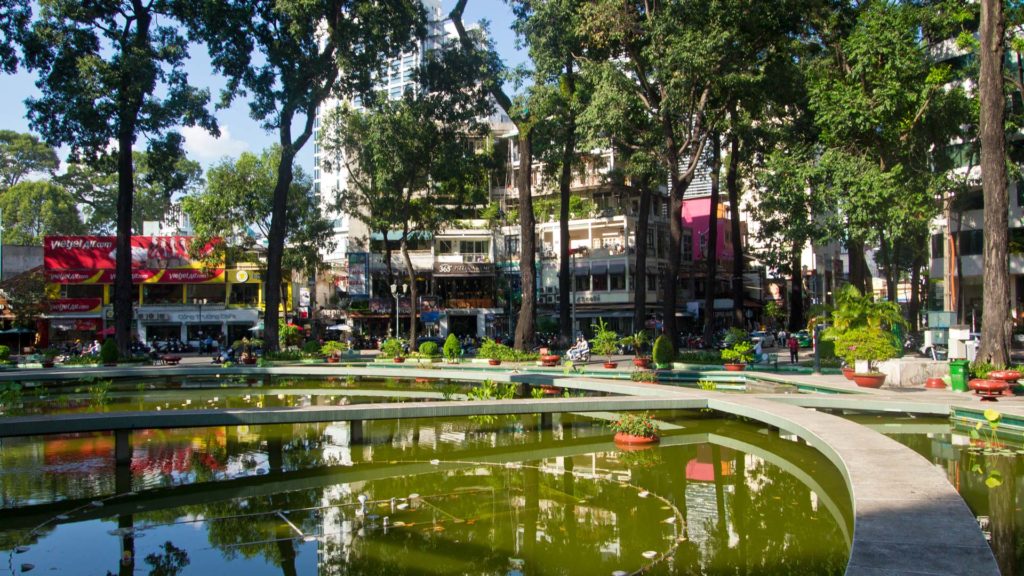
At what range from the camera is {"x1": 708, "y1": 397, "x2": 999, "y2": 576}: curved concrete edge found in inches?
230

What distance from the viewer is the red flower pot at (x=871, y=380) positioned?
1945 centimetres

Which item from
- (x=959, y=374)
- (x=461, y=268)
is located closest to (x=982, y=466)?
(x=959, y=374)

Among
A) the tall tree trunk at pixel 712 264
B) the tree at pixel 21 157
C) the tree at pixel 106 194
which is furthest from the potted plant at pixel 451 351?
the tree at pixel 21 157

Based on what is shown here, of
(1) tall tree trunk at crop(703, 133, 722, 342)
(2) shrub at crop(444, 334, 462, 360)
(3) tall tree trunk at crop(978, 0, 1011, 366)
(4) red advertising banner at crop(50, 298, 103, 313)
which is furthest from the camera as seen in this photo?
(4) red advertising banner at crop(50, 298, 103, 313)

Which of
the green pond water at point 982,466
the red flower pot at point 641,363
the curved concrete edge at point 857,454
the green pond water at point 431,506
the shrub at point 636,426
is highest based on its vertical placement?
the red flower pot at point 641,363

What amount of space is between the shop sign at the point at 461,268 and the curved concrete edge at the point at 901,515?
44.7 m

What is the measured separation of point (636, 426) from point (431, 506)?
5.89 metres

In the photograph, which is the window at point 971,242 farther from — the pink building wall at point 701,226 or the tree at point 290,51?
the tree at point 290,51

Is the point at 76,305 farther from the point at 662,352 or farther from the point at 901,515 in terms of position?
the point at 901,515

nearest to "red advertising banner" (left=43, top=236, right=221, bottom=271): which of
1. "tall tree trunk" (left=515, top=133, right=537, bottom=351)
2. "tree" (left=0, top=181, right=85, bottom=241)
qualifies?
"tree" (left=0, top=181, right=85, bottom=241)

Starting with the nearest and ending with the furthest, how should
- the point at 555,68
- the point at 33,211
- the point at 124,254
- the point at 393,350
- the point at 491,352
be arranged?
the point at 555,68, the point at 491,352, the point at 124,254, the point at 393,350, the point at 33,211

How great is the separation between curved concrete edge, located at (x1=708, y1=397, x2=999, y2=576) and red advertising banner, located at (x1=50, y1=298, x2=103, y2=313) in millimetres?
53790

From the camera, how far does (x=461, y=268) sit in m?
55.9

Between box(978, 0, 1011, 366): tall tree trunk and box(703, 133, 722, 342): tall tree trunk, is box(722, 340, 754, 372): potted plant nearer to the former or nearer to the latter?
box(978, 0, 1011, 366): tall tree trunk
